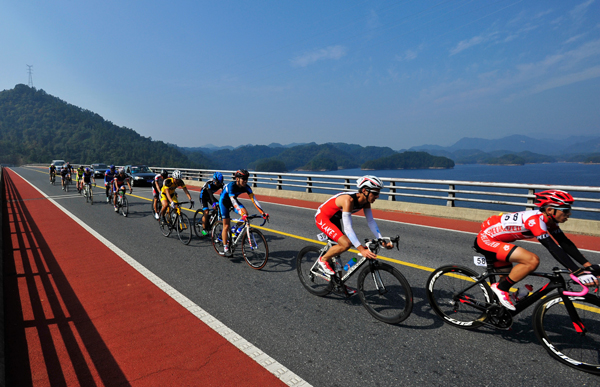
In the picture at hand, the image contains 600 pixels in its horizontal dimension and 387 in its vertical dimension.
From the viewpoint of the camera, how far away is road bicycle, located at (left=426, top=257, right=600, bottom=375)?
10.7 ft

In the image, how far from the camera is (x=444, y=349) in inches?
141

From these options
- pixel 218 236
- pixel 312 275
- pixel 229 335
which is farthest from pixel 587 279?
pixel 218 236

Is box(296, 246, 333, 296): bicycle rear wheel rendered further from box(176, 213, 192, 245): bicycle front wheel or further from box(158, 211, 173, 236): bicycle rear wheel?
box(158, 211, 173, 236): bicycle rear wheel

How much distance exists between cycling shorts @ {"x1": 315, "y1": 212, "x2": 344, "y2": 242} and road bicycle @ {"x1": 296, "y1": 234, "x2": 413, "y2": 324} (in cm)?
14

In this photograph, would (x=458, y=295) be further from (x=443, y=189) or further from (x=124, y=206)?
(x=124, y=206)

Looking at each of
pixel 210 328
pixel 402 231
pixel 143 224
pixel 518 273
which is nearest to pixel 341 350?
pixel 210 328

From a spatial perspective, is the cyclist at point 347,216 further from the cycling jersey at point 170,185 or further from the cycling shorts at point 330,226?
the cycling jersey at point 170,185

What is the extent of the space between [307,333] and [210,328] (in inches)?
49.8

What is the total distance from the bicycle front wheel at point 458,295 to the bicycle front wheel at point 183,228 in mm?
6137

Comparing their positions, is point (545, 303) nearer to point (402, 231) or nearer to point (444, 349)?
point (444, 349)

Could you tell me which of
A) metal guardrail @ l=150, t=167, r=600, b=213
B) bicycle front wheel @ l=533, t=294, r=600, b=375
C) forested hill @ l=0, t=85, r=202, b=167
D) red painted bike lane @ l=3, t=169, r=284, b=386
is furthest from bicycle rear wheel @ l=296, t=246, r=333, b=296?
forested hill @ l=0, t=85, r=202, b=167

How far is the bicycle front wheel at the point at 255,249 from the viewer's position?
6324mm

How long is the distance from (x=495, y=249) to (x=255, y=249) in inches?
166

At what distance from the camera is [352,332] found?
3980 millimetres
